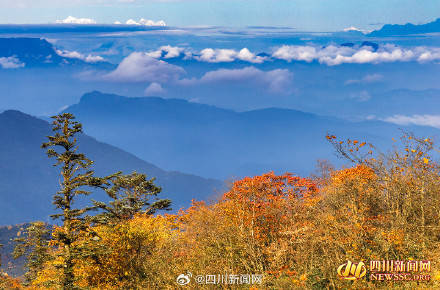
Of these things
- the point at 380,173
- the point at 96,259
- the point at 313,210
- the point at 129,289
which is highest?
the point at 380,173

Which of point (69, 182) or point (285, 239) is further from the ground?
point (69, 182)

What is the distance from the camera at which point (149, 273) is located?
2395cm

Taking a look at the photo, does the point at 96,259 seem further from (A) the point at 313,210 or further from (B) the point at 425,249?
(B) the point at 425,249

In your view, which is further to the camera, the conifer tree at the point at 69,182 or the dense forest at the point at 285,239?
the conifer tree at the point at 69,182

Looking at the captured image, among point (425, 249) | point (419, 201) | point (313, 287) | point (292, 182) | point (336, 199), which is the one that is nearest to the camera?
point (313, 287)

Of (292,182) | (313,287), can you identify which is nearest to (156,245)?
(313,287)

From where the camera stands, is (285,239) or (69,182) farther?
(69,182)

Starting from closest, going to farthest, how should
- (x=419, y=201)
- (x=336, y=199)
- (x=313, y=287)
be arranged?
(x=313, y=287) < (x=419, y=201) < (x=336, y=199)

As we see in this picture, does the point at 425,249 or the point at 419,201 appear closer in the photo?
the point at 425,249

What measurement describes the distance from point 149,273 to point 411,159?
52.5 feet

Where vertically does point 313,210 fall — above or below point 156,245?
above

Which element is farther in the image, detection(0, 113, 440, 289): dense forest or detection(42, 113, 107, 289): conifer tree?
detection(42, 113, 107, 289): conifer tree

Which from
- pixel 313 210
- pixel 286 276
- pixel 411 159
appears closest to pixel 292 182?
pixel 313 210

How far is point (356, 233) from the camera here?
21.1 metres
